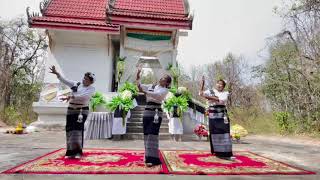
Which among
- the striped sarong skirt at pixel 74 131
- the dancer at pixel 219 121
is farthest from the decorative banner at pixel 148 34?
the striped sarong skirt at pixel 74 131

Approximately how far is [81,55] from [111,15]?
2.27 metres

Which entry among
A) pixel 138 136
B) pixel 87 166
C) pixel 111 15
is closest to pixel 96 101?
pixel 138 136

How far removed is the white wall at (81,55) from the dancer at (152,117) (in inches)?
340

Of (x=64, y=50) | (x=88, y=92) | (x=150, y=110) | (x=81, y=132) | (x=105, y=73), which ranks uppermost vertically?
(x=64, y=50)

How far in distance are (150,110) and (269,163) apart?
2.17 meters

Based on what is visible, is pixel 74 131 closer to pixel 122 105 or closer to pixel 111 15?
pixel 122 105

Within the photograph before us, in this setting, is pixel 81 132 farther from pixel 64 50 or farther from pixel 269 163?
pixel 64 50

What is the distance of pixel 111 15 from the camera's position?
39.5 feet

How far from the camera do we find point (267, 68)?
66.2 ft

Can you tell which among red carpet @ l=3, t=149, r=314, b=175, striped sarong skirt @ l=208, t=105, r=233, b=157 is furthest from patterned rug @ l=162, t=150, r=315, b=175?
striped sarong skirt @ l=208, t=105, r=233, b=157

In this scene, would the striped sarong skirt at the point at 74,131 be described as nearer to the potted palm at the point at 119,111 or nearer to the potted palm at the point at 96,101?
the potted palm at the point at 119,111

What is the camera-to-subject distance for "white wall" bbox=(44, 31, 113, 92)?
12.5 meters

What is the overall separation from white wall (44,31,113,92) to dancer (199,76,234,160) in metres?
8.34

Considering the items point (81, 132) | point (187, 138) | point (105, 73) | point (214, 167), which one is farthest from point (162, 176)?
point (105, 73)
